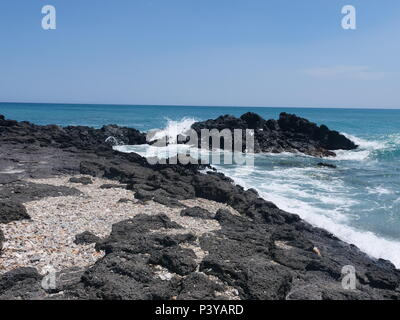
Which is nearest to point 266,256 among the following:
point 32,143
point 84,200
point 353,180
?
point 84,200

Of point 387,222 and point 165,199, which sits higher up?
point 165,199

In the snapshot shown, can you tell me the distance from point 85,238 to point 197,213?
4.28m

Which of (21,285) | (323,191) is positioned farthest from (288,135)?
(21,285)

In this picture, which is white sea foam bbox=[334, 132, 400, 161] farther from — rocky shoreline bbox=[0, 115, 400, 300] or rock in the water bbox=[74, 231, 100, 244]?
rock in the water bbox=[74, 231, 100, 244]

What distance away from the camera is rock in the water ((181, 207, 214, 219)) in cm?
1223

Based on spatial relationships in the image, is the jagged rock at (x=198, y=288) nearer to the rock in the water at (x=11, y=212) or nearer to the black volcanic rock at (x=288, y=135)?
the rock in the water at (x=11, y=212)

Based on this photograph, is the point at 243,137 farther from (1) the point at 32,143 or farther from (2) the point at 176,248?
(2) the point at 176,248

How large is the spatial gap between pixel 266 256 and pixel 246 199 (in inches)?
221

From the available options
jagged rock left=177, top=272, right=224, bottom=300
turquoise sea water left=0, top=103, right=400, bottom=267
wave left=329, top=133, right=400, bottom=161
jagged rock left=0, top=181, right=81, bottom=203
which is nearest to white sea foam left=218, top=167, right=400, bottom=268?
turquoise sea water left=0, top=103, right=400, bottom=267

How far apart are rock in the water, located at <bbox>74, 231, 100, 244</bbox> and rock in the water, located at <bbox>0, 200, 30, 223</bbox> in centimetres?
222

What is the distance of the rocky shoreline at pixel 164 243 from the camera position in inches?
284

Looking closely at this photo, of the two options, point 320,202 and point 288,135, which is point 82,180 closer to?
point 320,202

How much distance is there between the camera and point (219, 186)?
15.5m
